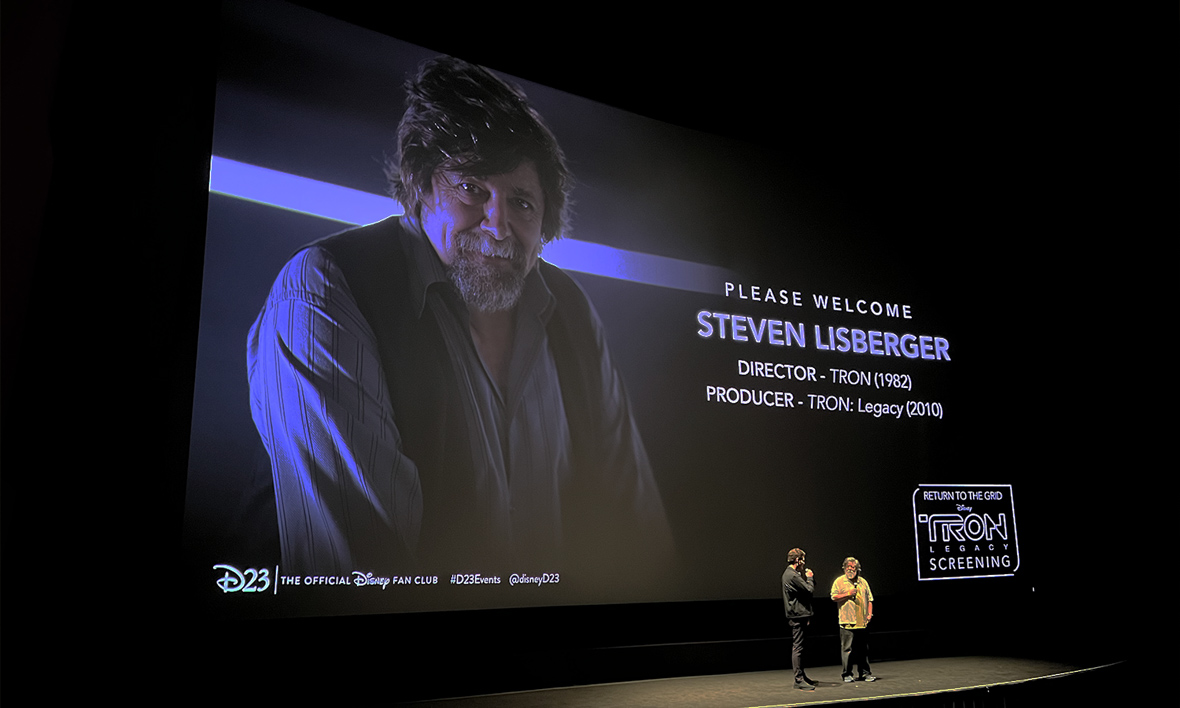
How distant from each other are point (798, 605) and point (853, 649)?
660 mm

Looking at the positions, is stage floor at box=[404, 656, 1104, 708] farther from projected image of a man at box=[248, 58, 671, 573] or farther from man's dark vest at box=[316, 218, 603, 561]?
man's dark vest at box=[316, 218, 603, 561]

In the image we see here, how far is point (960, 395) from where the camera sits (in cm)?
680

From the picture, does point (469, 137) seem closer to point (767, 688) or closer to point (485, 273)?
point (485, 273)

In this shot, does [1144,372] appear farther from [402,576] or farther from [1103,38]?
[402,576]

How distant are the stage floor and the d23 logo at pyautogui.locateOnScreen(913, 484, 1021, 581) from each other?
0.74m

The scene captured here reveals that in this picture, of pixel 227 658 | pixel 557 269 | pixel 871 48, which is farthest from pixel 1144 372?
pixel 227 658

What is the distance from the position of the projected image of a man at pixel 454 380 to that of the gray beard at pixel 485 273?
0.4 inches

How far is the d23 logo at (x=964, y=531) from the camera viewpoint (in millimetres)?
6324

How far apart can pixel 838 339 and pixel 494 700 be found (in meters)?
3.65

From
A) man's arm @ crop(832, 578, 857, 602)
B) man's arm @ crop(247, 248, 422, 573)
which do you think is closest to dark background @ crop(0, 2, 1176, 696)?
man's arm @ crop(247, 248, 422, 573)

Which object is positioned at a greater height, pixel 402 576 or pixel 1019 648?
pixel 402 576

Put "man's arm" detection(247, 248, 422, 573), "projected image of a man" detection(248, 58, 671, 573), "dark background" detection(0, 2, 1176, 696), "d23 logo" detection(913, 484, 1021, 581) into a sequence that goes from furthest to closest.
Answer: "d23 logo" detection(913, 484, 1021, 581) < "projected image of a man" detection(248, 58, 671, 573) < "man's arm" detection(247, 248, 422, 573) < "dark background" detection(0, 2, 1176, 696)

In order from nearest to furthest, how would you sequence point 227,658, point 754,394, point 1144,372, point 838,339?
1. point 227,658
2. point 754,394
3. point 838,339
4. point 1144,372

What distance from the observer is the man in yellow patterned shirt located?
5.09 meters
